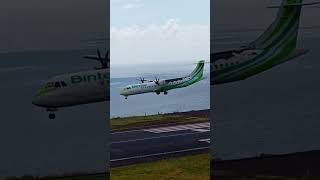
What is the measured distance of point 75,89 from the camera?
5.62m

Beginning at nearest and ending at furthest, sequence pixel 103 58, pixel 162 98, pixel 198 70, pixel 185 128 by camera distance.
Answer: pixel 103 58, pixel 198 70, pixel 162 98, pixel 185 128

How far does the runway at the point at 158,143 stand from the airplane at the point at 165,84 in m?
0.40

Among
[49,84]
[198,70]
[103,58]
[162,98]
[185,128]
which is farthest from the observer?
[185,128]

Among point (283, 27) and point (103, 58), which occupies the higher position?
point (283, 27)

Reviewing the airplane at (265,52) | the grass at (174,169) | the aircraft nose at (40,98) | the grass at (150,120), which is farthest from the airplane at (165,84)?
the aircraft nose at (40,98)

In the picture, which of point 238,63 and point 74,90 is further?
point 238,63

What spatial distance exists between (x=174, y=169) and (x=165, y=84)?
2.93ft

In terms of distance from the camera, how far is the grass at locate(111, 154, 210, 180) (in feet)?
20.0

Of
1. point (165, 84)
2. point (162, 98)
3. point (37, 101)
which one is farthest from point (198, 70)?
point (37, 101)

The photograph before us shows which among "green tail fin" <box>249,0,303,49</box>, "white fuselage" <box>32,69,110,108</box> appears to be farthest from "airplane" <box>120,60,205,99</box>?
"green tail fin" <box>249,0,303,49</box>

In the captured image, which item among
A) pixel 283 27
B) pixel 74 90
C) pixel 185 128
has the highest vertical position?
pixel 283 27

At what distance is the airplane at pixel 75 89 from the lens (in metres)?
5.50

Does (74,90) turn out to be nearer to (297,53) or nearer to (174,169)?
(174,169)

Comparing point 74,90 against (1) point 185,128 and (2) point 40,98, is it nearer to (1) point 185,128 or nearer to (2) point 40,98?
(2) point 40,98
